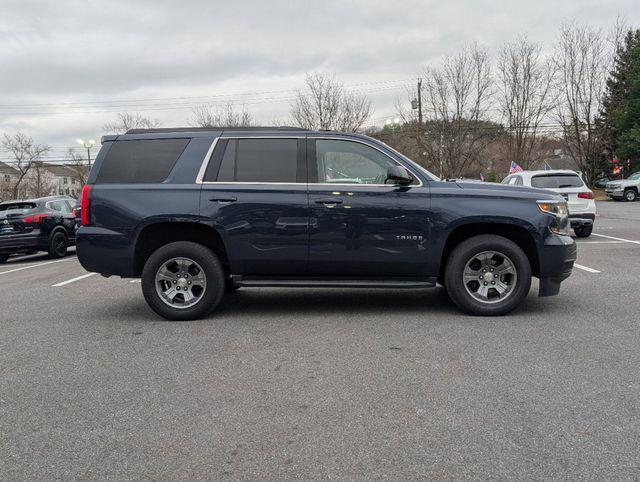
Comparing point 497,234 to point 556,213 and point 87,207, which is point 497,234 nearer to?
point 556,213

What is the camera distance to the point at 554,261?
5.41 metres

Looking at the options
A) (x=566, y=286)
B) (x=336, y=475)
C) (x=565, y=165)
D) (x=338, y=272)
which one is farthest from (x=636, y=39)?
(x=336, y=475)

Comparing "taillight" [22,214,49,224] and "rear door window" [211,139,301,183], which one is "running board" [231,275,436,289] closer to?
"rear door window" [211,139,301,183]

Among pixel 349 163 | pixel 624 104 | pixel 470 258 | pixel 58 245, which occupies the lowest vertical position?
pixel 58 245

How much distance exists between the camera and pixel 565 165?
68.4m

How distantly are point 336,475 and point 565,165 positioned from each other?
74.3 metres

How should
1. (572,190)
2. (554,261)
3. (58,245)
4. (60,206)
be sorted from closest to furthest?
(554,261)
(572,190)
(58,245)
(60,206)

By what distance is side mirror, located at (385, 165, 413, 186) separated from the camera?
5281 millimetres

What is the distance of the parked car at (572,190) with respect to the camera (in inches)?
479

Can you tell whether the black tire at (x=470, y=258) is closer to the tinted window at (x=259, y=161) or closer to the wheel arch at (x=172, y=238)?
the tinted window at (x=259, y=161)

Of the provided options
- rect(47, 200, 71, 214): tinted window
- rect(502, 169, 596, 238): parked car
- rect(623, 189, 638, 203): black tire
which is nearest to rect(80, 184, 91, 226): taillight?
rect(47, 200, 71, 214): tinted window

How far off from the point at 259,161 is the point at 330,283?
153 cm

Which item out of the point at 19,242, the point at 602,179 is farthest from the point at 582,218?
the point at 602,179

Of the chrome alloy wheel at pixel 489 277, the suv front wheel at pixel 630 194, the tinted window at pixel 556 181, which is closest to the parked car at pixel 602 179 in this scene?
the suv front wheel at pixel 630 194
